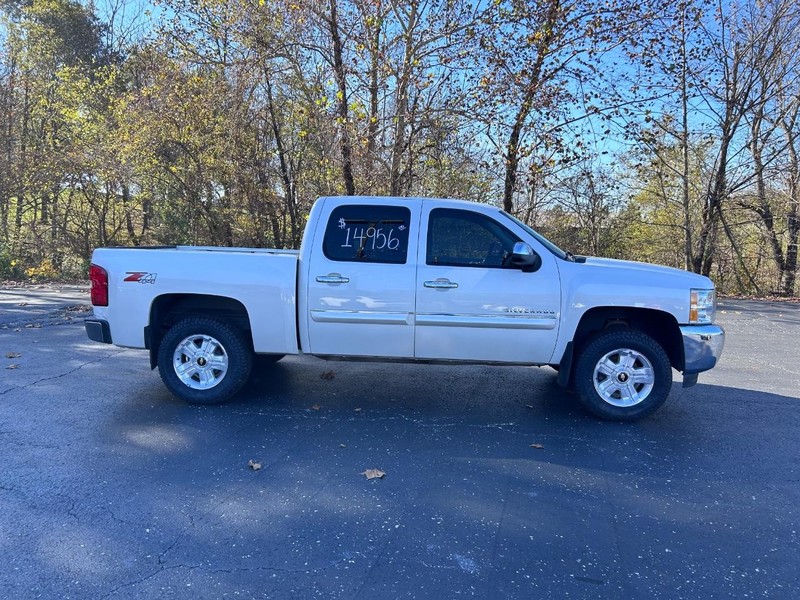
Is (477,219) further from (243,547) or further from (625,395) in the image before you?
(243,547)

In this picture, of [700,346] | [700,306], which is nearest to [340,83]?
[700,306]

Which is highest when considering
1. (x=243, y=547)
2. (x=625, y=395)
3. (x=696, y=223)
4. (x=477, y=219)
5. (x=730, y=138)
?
(x=730, y=138)

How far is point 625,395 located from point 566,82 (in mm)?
Answer: 9141

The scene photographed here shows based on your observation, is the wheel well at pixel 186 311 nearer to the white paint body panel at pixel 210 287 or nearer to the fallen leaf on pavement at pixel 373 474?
the white paint body panel at pixel 210 287

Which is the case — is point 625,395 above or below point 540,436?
above

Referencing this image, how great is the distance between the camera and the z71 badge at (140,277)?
5008 millimetres

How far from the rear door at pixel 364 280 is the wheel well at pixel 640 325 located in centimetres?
162

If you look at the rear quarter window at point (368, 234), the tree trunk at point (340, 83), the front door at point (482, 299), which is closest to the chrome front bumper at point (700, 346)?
the front door at point (482, 299)

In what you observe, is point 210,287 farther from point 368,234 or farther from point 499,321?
point 499,321

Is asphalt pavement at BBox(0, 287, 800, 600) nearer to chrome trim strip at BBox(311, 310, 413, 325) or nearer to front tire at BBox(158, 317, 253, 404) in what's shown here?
front tire at BBox(158, 317, 253, 404)

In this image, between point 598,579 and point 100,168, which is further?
point 100,168

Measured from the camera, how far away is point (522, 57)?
38.1 feet

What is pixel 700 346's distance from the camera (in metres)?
4.68

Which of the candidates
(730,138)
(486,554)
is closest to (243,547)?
(486,554)
